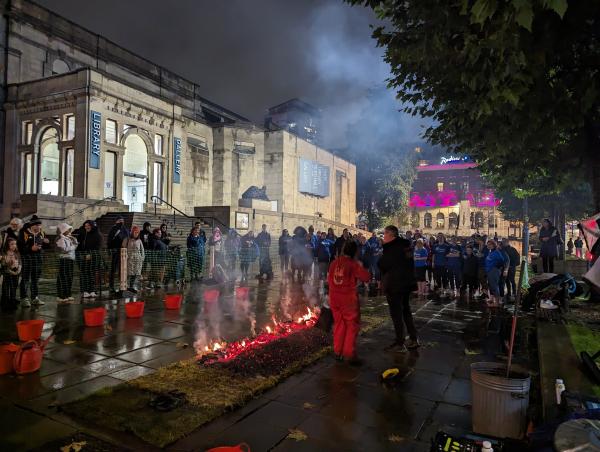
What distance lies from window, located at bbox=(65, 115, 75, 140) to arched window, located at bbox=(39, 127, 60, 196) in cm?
213

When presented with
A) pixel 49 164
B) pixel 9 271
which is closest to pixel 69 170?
pixel 49 164

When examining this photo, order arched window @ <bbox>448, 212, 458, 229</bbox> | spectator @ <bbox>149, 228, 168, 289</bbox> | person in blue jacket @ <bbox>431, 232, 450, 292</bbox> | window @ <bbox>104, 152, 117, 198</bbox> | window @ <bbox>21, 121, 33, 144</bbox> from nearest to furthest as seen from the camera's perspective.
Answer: spectator @ <bbox>149, 228, 168, 289</bbox>, person in blue jacket @ <bbox>431, 232, 450, 292</bbox>, window @ <bbox>104, 152, 117, 198</bbox>, window @ <bbox>21, 121, 33, 144</bbox>, arched window @ <bbox>448, 212, 458, 229</bbox>

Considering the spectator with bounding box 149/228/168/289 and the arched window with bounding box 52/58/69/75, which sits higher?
the arched window with bounding box 52/58/69/75

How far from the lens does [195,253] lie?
1414 cm

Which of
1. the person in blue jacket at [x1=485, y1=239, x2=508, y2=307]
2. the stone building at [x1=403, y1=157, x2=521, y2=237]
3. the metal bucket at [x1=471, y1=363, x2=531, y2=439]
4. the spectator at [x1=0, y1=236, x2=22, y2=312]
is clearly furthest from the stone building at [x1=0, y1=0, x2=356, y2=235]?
the stone building at [x1=403, y1=157, x2=521, y2=237]

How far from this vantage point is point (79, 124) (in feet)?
80.7

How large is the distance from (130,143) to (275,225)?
1264 cm

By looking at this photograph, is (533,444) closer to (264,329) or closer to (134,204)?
(264,329)

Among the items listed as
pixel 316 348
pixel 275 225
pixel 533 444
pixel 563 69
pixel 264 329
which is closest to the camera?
pixel 533 444

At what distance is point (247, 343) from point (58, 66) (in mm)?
32131

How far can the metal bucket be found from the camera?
11.6ft

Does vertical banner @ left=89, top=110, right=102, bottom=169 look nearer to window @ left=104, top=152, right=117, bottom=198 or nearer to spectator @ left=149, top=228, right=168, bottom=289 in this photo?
window @ left=104, top=152, right=117, bottom=198

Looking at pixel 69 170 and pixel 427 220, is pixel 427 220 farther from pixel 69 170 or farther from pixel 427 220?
pixel 69 170

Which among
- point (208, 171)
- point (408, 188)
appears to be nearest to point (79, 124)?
point (208, 171)
